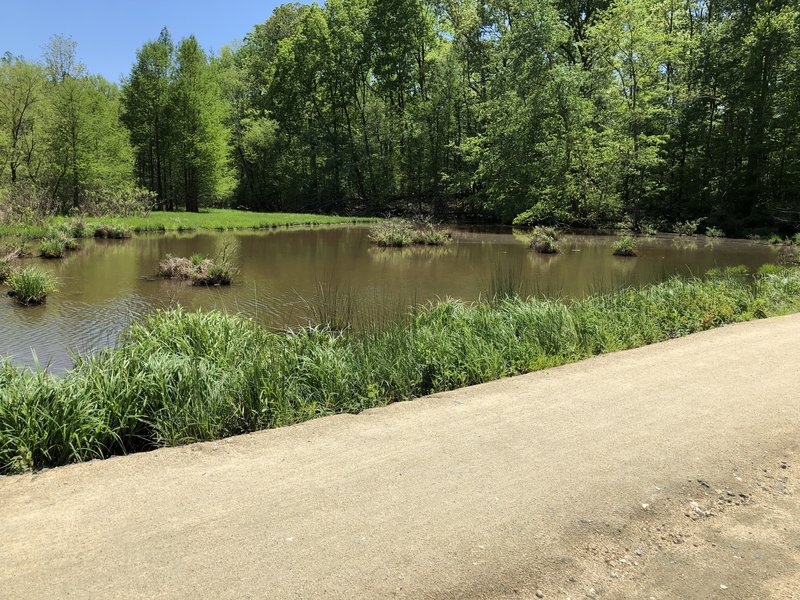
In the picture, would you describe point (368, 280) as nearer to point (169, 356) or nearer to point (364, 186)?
point (169, 356)

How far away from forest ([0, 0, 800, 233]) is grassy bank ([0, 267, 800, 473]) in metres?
29.2

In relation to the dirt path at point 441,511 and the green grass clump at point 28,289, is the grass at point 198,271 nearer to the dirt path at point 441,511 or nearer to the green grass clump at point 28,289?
the green grass clump at point 28,289

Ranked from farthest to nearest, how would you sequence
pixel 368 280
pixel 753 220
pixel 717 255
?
pixel 753 220 → pixel 717 255 → pixel 368 280

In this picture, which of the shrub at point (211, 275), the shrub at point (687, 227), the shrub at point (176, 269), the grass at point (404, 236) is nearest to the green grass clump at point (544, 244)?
the grass at point (404, 236)

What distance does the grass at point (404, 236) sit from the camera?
28562 mm

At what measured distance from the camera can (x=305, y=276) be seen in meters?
18.2

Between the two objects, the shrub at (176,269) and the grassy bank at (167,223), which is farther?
the grassy bank at (167,223)

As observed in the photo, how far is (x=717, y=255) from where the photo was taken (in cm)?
2595

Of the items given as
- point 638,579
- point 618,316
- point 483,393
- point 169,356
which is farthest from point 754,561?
point 618,316

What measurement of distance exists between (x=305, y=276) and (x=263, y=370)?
1227 cm

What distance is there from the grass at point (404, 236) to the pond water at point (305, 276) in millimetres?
851

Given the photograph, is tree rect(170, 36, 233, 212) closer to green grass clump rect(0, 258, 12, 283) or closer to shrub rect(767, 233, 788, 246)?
green grass clump rect(0, 258, 12, 283)

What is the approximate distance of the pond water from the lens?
1177 cm

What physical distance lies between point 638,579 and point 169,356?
564 cm
